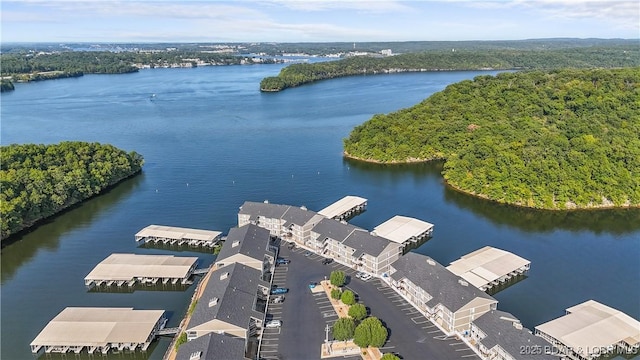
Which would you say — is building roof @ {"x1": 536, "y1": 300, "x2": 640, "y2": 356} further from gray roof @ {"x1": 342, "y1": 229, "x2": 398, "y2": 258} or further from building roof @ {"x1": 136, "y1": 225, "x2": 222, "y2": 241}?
building roof @ {"x1": 136, "y1": 225, "x2": 222, "y2": 241}

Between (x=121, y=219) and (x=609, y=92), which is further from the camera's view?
(x=609, y=92)

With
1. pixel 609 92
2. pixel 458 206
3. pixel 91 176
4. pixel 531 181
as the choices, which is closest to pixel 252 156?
pixel 91 176

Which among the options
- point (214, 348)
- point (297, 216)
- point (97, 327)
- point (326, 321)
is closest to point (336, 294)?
point (326, 321)

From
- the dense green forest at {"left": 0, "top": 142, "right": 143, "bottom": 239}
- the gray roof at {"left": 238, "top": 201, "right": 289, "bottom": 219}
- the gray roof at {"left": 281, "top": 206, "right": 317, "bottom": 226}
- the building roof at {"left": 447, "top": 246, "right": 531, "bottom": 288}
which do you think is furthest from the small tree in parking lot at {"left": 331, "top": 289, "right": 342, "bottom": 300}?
the dense green forest at {"left": 0, "top": 142, "right": 143, "bottom": 239}

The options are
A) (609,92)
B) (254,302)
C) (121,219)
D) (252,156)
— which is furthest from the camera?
(609,92)

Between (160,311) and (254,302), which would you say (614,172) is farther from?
(160,311)

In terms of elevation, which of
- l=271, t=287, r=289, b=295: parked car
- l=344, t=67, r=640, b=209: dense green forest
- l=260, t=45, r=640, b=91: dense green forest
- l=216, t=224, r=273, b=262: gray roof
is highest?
l=260, t=45, r=640, b=91: dense green forest

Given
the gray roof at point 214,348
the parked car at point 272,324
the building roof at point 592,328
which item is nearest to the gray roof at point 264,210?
the parked car at point 272,324
